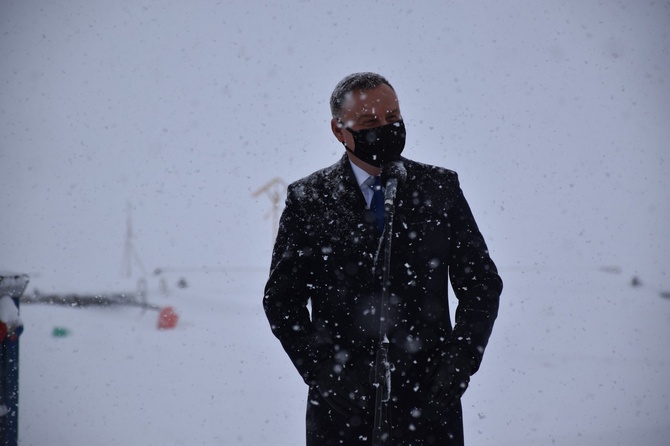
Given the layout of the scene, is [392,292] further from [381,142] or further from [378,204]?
[381,142]

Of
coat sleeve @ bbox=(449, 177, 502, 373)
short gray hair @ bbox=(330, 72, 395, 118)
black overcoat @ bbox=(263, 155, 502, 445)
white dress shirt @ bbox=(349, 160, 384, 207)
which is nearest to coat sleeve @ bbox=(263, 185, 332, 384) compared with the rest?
black overcoat @ bbox=(263, 155, 502, 445)

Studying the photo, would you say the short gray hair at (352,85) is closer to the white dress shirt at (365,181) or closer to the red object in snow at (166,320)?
the white dress shirt at (365,181)

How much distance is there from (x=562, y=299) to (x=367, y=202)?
13.1 meters

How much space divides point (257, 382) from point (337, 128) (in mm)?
4874

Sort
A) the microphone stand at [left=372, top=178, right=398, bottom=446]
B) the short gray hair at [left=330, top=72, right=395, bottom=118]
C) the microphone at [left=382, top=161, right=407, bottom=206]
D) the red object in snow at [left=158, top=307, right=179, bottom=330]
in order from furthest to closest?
the red object in snow at [left=158, top=307, right=179, bottom=330]
the short gray hair at [left=330, top=72, right=395, bottom=118]
the microphone at [left=382, top=161, right=407, bottom=206]
the microphone stand at [left=372, top=178, right=398, bottom=446]

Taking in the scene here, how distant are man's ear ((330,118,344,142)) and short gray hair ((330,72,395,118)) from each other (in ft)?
0.07

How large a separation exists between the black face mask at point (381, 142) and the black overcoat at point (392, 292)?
0.10 meters

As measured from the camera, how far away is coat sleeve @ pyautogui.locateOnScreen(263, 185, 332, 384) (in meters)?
1.93

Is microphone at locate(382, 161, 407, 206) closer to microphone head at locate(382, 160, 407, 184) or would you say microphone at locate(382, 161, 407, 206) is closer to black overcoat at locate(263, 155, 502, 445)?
microphone head at locate(382, 160, 407, 184)

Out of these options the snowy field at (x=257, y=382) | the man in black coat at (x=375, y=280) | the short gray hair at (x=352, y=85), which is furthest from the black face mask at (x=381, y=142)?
the snowy field at (x=257, y=382)

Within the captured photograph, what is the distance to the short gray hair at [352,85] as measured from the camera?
2.01m

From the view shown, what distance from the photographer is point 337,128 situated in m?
2.12

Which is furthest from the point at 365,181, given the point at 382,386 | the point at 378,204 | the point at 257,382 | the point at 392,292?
the point at 257,382

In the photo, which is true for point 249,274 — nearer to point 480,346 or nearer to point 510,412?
point 510,412
